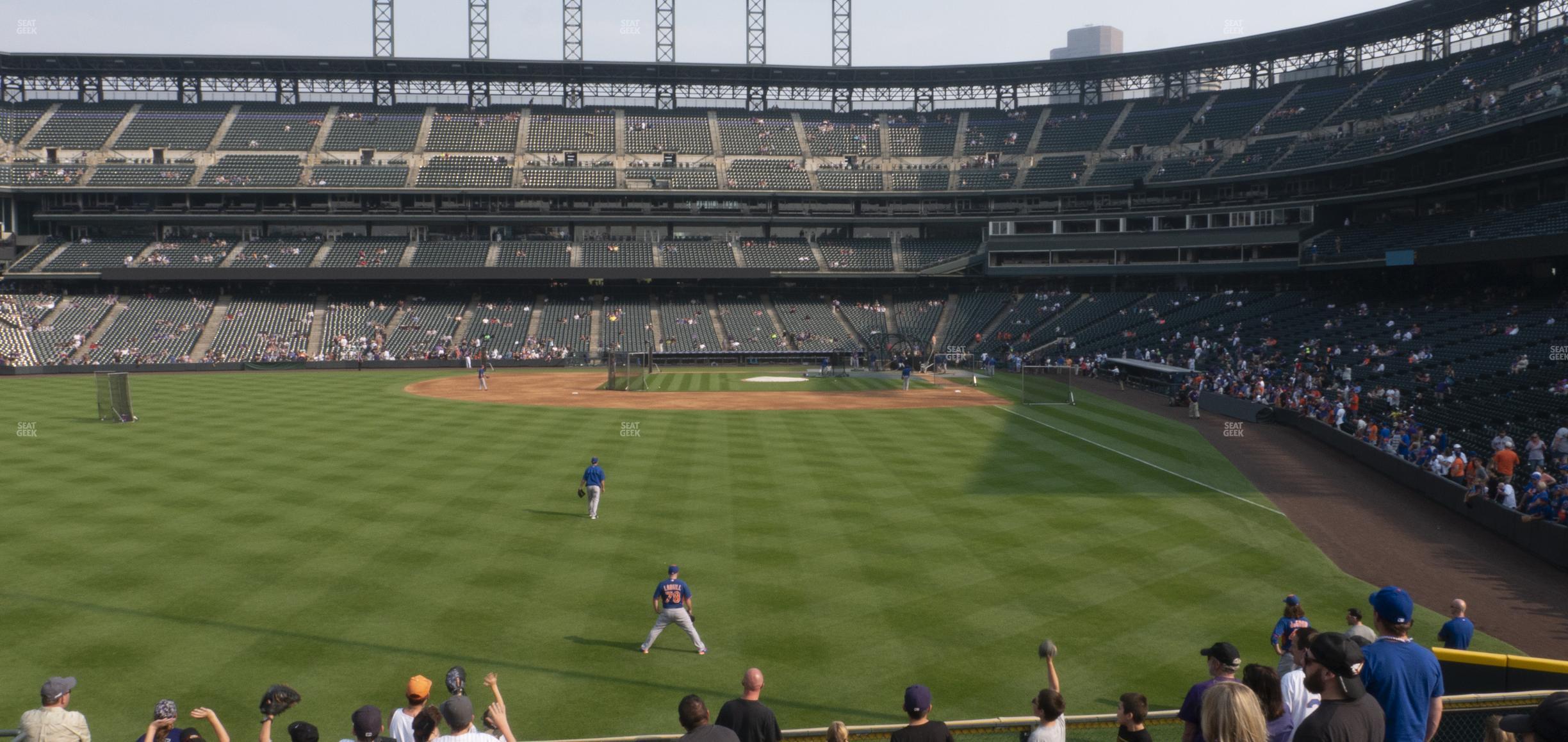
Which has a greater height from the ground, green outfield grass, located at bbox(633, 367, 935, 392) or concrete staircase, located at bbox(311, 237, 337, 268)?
concrete staircase, located at bbox(311, 237, 337, 268)

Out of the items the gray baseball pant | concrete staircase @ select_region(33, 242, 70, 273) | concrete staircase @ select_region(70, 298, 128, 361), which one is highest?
concrete staircase @ select_region(33, 242, 70, 273)

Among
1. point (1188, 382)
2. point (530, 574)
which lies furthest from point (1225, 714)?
point (1188, 382)

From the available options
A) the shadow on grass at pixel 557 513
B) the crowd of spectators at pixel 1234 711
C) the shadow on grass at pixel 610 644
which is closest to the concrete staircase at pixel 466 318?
the shadow on grass at pixel 557 513

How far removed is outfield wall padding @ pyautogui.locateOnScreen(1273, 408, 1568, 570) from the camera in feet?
67.6

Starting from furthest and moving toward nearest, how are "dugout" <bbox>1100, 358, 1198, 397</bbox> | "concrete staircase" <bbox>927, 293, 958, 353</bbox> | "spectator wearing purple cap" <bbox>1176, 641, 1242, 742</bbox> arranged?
"concrete staircase" <bbox>927, 293, 958, 353</bbox> → "dugout" <bbox>1100, 358, 1198, 397</bbox> → "spectator wearing purple cap" <bbox>1176, 641, 1242, 742</bbox>

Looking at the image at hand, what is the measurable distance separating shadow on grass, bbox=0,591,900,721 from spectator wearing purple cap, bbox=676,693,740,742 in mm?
6323

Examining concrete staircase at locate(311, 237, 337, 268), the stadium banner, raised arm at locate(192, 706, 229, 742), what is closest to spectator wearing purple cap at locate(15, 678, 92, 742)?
raised arm at locate(192, 706, 229, 742)

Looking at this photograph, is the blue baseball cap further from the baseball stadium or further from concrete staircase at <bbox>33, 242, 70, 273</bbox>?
concrete staircase at <bbox>33, 242, 70, 273</bbox>

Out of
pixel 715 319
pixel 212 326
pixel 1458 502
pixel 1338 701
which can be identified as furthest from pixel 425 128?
pixel 1338 701

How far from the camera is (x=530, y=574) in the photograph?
61.9 ft

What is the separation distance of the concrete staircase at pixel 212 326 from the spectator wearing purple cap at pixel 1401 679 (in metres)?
77.8

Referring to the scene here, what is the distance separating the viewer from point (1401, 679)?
6.88m

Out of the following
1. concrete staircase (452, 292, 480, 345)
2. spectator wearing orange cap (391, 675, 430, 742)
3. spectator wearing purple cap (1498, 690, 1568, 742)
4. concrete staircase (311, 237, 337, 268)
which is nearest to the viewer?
spectator wearing purple cap (1498, 690, 1568, 742)

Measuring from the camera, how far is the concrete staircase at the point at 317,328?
7381cm
